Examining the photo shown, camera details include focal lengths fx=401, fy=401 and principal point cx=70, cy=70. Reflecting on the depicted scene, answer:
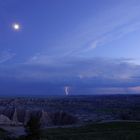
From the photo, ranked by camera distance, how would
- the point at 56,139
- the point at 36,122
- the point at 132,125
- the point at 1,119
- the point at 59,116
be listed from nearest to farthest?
1. the point at 36,122
2. the point at 56,139
3. the point at 132,125
4. the point at 1,119
5. the point at 59,116

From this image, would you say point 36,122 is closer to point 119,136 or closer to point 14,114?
point 119,136

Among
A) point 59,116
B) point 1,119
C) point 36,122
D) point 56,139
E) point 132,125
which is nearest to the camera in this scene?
point 36,122

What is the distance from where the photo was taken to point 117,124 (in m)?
48.6

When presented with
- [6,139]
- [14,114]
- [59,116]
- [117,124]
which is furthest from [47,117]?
[6,139]

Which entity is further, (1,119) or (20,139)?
(1,119)

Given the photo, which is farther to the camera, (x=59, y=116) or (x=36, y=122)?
(x=59, y=116)

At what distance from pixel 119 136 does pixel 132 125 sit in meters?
11.9

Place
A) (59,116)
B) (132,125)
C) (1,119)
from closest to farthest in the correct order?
(132,125) → (1,119) → (59,116)

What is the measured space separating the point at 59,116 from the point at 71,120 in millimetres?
7196

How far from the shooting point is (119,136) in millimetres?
35344

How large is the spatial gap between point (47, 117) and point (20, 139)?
170 feet

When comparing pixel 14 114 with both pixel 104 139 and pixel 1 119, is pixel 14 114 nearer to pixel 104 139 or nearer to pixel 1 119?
pixel 1 119

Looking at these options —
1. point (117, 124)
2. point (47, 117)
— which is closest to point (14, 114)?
point (47, 117)

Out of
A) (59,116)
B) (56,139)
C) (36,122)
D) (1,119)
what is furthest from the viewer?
(59,116)
